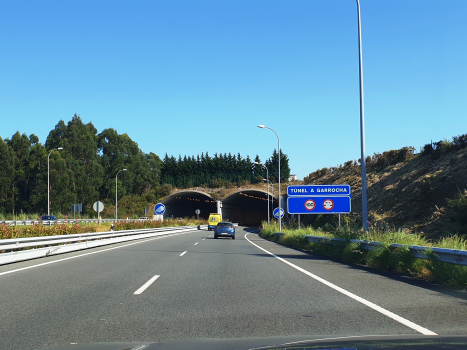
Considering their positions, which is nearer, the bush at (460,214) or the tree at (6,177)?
the bush at (460,214)

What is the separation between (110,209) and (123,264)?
234 ft

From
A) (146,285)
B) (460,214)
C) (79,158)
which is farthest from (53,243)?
(79,158)

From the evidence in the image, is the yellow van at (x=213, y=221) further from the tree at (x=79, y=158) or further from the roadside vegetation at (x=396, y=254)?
the roadside vegetation at (x=396, y=254)

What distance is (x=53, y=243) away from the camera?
16625mm

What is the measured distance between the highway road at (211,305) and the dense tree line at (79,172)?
42.6 m

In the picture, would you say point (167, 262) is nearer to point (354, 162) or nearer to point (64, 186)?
point (354, 162)

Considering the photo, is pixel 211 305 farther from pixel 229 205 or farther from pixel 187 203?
pixel 187 203

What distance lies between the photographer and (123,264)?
1288cm

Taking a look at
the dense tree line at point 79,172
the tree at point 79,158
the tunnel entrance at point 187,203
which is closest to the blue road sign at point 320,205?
the dense tree line at point 79,172

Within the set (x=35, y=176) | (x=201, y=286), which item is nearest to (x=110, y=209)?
(x=35, y=176)

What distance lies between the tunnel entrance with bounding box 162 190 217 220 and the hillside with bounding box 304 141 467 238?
39.6 m

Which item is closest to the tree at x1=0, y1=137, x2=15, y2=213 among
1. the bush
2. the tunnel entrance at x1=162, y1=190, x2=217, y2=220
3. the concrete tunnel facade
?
the tunnel entrance at x1=162, y1=190, x2=217, y2=220

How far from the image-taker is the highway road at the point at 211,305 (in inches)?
207

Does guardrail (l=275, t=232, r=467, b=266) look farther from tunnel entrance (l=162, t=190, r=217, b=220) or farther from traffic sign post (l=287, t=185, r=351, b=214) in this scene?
tunnel entrance (l=162, t=190, r=217, b=220)
